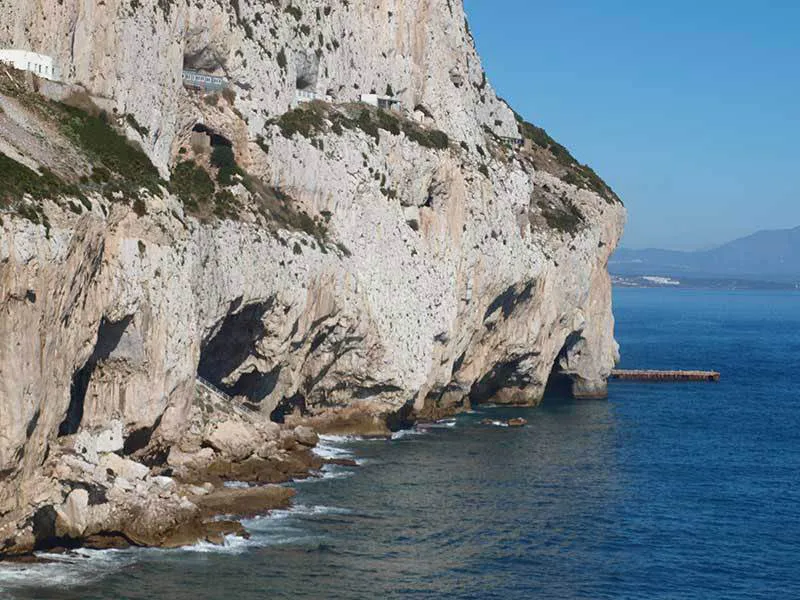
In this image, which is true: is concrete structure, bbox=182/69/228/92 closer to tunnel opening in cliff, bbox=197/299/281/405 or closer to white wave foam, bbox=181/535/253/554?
tunnel opening in cliff, bbox=197/299/281/405

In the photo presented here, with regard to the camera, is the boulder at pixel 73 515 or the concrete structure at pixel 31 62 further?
the concrete structure at pixel 31 62

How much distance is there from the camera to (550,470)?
3346 inches

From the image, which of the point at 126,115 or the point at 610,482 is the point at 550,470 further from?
the point at 126,115

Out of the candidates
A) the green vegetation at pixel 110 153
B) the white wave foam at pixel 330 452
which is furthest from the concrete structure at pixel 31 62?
the white wave foam at pixel 330 452

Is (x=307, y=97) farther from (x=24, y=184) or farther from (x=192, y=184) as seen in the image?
(x=24, y=184)

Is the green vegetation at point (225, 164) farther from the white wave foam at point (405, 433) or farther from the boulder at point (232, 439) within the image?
the white wave foam at point (405, 433)

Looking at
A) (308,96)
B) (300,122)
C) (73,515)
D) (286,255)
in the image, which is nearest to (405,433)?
(286,255)

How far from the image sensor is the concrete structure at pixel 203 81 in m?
85.8

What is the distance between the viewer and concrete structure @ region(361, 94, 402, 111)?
103 metres

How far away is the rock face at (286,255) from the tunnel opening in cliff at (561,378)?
291mm

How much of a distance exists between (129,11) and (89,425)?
74.3ft

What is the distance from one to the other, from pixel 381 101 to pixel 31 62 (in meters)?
39.2

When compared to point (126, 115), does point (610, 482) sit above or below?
A: below

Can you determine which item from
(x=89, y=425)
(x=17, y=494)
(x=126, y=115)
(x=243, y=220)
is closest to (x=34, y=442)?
(x=17, y=494)
